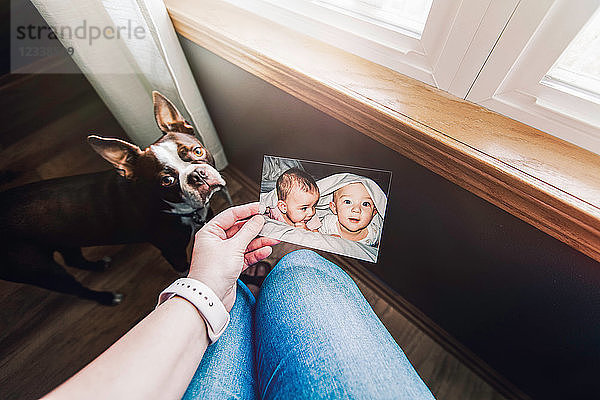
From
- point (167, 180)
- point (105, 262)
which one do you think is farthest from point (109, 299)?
point (167, 180)

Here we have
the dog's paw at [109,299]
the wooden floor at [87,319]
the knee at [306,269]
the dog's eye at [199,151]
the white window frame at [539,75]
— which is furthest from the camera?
the dog's paw at [109,299]

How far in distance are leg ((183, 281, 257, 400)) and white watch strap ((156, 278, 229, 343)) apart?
1.8 inches

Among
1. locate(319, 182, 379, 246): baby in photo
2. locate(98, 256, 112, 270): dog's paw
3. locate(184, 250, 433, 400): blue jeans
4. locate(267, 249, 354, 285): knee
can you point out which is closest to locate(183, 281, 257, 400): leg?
locate(184, 250, 433, 400): blue jeans

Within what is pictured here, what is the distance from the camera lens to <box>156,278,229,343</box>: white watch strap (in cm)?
58

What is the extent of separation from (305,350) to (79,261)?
101 cm

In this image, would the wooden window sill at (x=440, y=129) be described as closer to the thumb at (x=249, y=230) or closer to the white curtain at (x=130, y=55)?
the white curtain at (x=130, y=55)

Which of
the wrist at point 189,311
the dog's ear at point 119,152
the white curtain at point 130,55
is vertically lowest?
the wrist at point 189,311

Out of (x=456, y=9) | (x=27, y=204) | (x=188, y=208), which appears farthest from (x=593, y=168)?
(x=27, y=204)

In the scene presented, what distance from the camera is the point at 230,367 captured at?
24.6 inches

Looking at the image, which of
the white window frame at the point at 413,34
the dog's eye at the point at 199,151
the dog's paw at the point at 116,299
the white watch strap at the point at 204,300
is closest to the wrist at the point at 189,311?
the white watch strap at the point at 204,300

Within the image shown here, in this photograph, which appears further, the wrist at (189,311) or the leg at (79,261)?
the leg at (79,261)

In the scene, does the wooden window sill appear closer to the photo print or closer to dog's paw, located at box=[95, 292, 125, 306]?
the photo print

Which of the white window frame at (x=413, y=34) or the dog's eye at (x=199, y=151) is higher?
the white window frame at (x=413, y=34)

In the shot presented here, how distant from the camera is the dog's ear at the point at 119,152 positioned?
77cm
